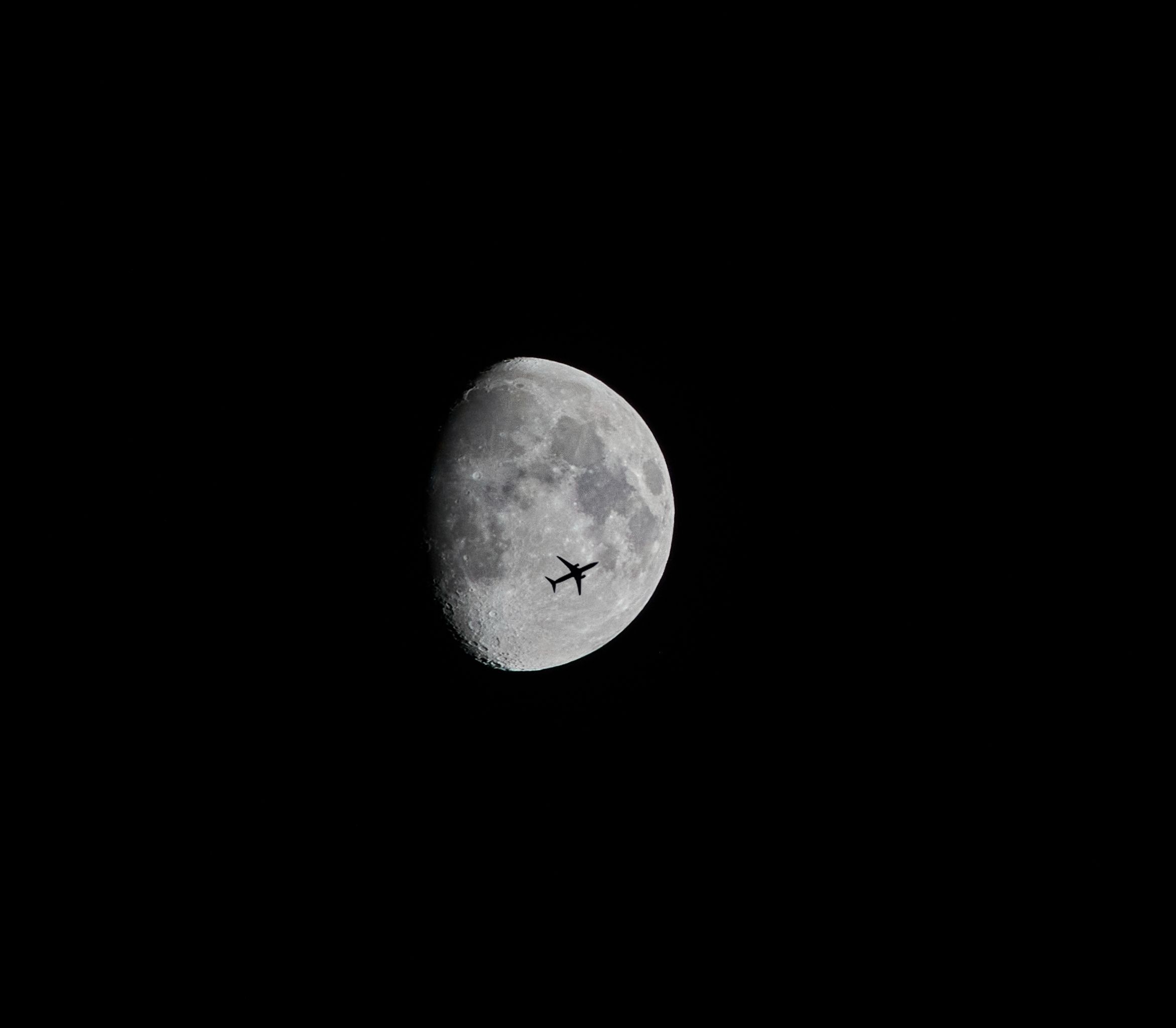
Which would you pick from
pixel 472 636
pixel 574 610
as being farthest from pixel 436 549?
pixel 574 610

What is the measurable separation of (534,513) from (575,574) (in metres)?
0.29

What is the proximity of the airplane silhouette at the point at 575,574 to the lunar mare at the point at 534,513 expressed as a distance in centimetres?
2

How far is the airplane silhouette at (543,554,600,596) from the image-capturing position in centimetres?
273

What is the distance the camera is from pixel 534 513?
2672mm

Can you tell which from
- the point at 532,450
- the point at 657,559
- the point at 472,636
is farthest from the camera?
the point at 657,559

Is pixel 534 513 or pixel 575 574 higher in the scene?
pixel 534 513

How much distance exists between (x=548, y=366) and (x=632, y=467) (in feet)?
1.96

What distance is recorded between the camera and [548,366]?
3086 millimetres

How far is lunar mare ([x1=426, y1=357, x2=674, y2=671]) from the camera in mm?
2691

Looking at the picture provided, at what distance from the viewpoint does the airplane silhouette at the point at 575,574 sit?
8.95ft

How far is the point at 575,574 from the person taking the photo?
9.00 feet

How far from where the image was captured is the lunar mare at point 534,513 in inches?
106

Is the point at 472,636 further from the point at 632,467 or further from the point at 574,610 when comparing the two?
the point at 632,467

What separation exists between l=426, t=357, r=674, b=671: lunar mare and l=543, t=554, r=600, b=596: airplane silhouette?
0.07ft
